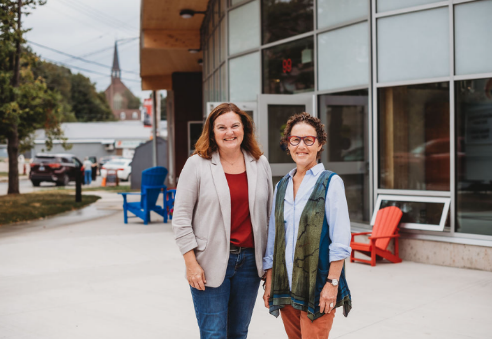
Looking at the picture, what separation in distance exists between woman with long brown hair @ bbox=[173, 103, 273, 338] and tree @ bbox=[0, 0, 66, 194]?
52.6 feet

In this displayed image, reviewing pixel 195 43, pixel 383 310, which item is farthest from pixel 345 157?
pixel 195 43

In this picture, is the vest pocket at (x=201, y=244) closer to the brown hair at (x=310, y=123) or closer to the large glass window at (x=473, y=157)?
the brown hair at (x=310, y=123)

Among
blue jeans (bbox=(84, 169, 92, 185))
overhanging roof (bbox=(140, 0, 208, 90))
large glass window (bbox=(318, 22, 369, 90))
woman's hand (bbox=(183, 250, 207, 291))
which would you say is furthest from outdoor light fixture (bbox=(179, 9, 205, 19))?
blue jeans (bbox=(84, 169, 92, 185))

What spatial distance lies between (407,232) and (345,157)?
6.99 ft

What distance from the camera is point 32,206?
1559 cm

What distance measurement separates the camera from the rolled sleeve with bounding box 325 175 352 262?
8.55ft

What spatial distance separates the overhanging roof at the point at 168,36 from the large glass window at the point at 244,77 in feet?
10.6

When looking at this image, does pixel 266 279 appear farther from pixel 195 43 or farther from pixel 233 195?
pixel 195 43

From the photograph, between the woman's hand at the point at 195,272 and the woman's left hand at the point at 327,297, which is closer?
the woman's left hand at the point at 327,297

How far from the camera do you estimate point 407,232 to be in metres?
7.77

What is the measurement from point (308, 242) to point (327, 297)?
0.28 metres

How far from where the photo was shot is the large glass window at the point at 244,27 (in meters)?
Result: 11.0

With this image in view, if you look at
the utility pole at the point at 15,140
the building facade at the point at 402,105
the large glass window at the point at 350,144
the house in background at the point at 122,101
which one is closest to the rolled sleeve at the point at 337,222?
the building facade at the point at 402,105

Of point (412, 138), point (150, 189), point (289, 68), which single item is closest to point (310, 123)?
point (412, 138)
